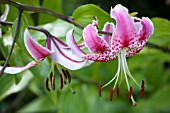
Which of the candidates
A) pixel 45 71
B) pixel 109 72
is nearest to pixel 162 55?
pixel 109 72

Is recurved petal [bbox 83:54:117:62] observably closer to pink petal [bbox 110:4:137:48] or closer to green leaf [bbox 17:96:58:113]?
pink petal [bbox 110:4:137:48]

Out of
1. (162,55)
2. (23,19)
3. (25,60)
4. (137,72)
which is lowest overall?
(137,72)

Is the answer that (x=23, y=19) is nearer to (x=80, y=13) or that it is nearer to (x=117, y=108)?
(x=80, y=13)

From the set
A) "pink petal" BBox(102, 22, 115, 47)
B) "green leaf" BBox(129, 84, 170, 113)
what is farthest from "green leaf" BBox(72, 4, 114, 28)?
"green leaf" BBox(129, 84, 170, 113)

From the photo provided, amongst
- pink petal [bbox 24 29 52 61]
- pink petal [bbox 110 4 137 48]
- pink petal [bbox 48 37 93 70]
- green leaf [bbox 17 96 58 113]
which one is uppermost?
pink petal [bbox 110 4 137 48]

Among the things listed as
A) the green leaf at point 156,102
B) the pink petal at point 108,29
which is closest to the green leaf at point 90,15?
the pink petal at point 108,29
